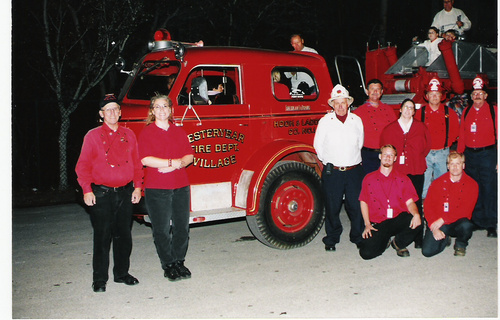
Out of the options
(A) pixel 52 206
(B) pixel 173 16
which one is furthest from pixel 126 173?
(B) pixel 173 16

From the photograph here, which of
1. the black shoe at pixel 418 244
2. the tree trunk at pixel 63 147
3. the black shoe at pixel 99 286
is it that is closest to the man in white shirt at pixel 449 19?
the black shoe at pixel 418 244

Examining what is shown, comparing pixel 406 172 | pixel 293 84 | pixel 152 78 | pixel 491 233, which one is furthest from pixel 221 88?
pixel 491 233

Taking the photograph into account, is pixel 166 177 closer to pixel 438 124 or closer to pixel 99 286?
pixel 99 286

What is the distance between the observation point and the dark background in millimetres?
11078

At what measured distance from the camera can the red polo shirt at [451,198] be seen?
233 inches

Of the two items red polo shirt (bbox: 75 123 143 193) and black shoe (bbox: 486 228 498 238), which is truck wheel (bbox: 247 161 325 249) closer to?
red polo shirt (bbox: 75 123 143 193)

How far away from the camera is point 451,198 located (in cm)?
591

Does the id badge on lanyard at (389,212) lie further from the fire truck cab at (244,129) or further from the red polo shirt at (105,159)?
the red polo shirt at (105,159)

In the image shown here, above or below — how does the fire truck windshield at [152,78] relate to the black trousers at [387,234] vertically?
above

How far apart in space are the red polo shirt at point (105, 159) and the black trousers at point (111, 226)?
105 millimetres

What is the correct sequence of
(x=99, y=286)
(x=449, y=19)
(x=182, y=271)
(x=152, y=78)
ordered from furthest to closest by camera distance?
(x=449, y=19) → (x=152, y=78) → (x=182, y=271) → (x=99, y=286)

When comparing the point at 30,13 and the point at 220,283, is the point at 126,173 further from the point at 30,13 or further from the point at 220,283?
the point at 30,13

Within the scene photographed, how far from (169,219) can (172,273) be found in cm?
55

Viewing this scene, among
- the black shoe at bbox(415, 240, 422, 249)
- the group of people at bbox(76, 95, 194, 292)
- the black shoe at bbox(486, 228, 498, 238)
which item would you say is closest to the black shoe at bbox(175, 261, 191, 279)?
the group of people at bbox(76, 95, 194, 292)
